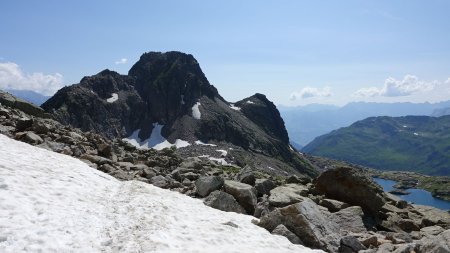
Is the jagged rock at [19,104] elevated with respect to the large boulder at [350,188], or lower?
elevated

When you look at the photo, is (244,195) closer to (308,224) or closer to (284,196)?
(284,196)

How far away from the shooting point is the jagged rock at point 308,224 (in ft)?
67.3

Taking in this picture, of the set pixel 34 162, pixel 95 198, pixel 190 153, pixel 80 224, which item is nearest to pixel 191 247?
pixel 80 224

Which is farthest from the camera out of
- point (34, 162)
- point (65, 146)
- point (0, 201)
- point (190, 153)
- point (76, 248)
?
point (190, 153)

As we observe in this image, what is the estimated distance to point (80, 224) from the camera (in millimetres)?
16406

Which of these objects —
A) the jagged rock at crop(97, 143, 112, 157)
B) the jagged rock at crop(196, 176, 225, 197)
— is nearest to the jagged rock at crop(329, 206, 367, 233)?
the jagged rock at crop(196, 176, 225, 197)

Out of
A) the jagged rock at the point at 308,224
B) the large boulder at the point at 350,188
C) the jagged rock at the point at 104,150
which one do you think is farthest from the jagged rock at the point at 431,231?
the jagged rock at the point at 104,150

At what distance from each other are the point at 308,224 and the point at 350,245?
93.3 inches

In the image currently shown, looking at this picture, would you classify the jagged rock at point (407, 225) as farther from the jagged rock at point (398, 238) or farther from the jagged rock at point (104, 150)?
the jagged rock at point (104, 150)

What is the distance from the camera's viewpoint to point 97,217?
17.9m

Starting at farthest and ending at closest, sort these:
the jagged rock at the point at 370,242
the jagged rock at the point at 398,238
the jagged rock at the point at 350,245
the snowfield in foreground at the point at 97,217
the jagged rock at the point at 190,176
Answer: the jagged rock at the point at 190,176
the jagged rock at the point at 398,238
the jagged rock at the point at 370,242
the jagged rock at the point at 350,245
the snowfield in foreground at the point at 97,217

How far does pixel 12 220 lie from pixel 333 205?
20.5 metres

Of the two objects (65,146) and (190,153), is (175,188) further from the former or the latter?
(190,153)

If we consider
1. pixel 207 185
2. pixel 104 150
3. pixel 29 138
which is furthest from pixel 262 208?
pixel 29 138
